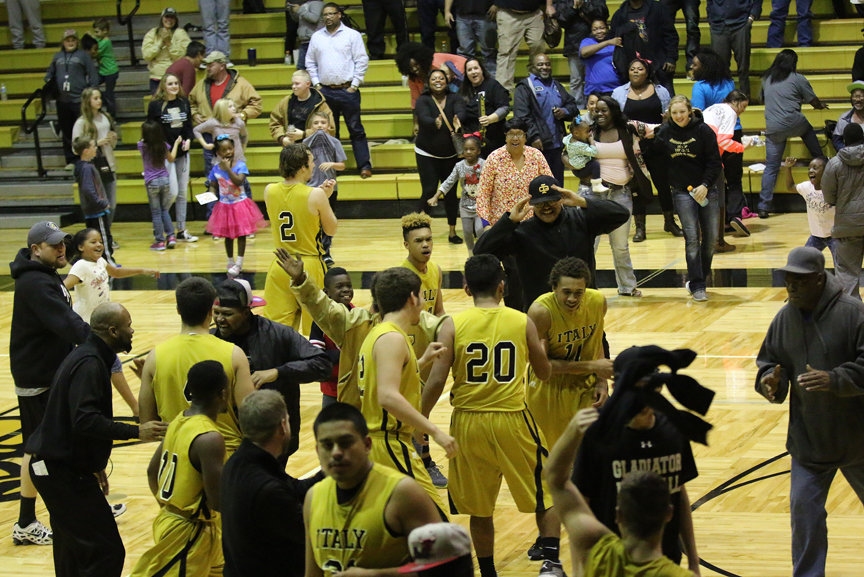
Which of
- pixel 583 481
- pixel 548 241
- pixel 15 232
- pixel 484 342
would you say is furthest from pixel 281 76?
pixel 583 481

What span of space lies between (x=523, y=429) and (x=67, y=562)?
2.30 metres

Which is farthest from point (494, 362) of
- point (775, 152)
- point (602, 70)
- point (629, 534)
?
point (775, 152)

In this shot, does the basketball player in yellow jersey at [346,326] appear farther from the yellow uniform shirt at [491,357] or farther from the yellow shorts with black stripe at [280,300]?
the yellow shorts with black stripe at [280,300]

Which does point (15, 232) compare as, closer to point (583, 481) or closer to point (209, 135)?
point (209, 135)

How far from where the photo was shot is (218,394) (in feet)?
Result: 15.7

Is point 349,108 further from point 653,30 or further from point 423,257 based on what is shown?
point 423,257

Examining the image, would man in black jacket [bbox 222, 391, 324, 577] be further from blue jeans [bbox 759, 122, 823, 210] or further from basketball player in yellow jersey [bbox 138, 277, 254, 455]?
blue jeans [bbox 759, 122, 823, 210]

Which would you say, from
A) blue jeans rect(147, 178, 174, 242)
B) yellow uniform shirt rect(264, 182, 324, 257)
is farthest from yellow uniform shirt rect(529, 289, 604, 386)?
blue jeans rect(147, 178, 174, 242)

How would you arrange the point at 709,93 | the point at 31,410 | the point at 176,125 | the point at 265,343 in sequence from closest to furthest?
the point at 265,343 → the point at 31,410 → the point at 709,93 → the point at 176,125

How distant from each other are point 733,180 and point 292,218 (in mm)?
7396

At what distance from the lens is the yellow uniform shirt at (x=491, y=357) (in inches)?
220

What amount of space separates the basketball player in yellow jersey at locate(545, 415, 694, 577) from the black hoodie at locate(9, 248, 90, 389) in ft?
12.7

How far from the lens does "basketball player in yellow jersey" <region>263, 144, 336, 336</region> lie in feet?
28.3

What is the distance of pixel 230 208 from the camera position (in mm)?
13609
